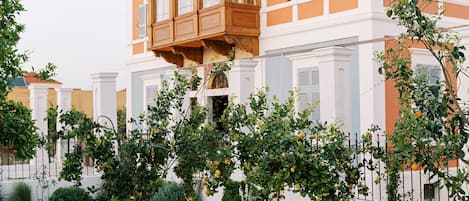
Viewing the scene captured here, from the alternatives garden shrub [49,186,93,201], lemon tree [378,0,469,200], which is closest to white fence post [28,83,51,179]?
garden shrub [49,186,93,201]

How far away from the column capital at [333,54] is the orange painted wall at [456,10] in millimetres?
6575

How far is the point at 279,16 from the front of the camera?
577 inches

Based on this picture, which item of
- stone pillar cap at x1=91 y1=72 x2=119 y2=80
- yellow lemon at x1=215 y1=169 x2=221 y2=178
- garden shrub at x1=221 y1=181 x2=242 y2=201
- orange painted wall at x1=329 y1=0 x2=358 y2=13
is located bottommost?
garden shrub at x1=221 y1=181 x2=242 y2=201

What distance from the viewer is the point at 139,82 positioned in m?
19.4

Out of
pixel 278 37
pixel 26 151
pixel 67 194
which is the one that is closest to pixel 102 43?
pixel 278 37

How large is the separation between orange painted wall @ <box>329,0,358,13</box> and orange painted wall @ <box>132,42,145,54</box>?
760cm

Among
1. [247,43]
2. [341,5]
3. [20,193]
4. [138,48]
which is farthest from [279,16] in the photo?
[20,193]

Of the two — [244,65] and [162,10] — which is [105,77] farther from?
[162,10]

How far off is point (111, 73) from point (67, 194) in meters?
2.39

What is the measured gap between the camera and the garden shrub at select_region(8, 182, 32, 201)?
36.4 feet

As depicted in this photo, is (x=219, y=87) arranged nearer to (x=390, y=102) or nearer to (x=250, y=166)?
(x=390, y=102)

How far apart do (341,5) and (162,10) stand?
6.02 metres

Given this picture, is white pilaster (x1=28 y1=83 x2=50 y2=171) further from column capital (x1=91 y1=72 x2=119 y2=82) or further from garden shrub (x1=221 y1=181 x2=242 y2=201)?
garden shrub (x1=221 y1=181 x2=242 y2=201)

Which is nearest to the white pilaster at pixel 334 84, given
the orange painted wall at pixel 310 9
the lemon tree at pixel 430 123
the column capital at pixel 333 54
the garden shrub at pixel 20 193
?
the column capital at pixel 333 54
